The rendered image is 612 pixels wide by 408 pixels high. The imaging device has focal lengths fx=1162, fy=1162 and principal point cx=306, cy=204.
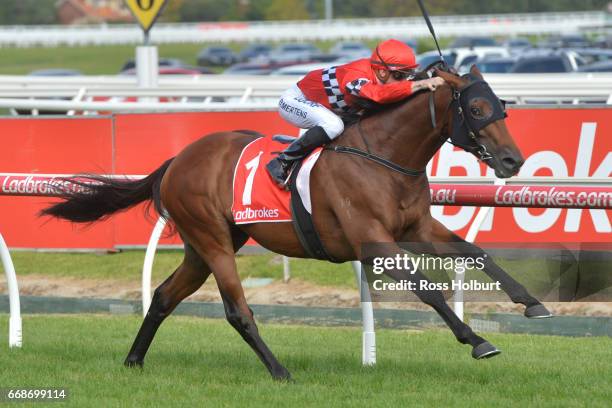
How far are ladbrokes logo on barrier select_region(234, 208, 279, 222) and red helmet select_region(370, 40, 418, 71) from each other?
3.17 feet

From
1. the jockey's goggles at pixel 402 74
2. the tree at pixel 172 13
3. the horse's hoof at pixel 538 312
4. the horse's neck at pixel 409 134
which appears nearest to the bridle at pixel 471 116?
the horse's neck at pixel 409 134

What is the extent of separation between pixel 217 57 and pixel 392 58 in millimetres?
43474

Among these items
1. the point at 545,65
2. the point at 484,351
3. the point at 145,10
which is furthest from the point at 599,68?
the point at 484,351

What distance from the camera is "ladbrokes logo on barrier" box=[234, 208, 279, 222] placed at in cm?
638

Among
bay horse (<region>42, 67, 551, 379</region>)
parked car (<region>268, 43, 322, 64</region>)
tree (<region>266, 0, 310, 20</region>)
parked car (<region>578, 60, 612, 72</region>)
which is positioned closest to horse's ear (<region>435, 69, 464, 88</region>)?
bay horse (<region>42, 67, 551, 379</region>)

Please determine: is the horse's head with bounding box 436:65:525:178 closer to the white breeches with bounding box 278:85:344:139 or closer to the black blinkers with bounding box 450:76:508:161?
the black blinkers with bounding box 450:76:508:161

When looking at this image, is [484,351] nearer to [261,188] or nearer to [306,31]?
[261,188]

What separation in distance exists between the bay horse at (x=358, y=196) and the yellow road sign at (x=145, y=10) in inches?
290

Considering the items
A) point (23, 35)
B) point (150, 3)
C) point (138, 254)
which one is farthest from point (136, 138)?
point (23, 35)

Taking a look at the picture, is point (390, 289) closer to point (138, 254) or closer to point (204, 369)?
point (204, 369)

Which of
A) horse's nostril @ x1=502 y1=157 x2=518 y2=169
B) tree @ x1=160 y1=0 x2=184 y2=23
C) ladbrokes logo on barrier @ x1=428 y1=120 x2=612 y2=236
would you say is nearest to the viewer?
horse's nostril @ x1=502 y1=157 x2=518 y2=169

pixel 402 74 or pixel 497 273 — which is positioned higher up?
pixel 402 74

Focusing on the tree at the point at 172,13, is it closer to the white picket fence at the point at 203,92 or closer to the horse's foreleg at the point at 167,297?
the white picket fence at the point at 203,92

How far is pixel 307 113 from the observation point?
646 centimetres
